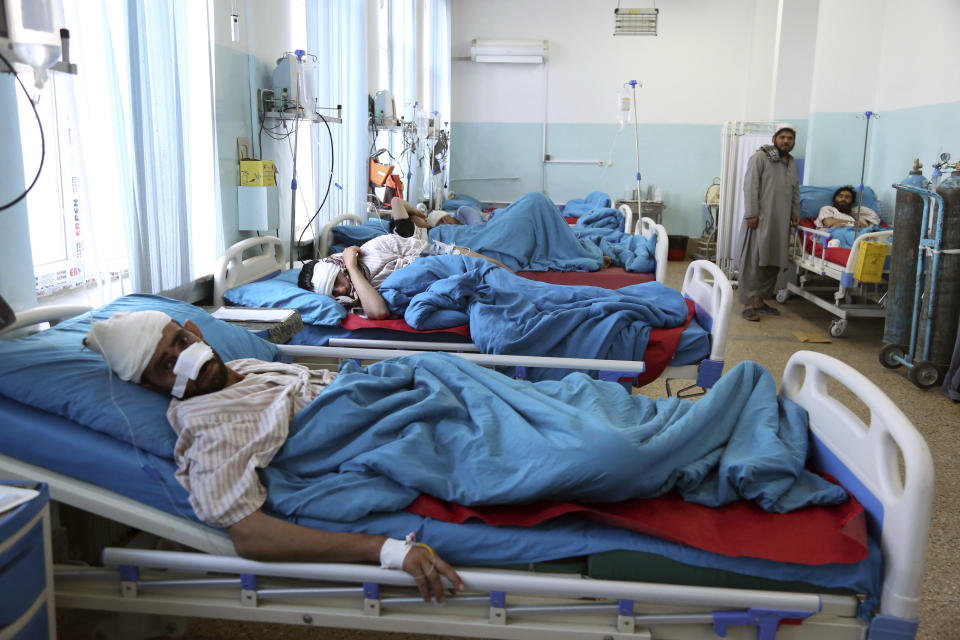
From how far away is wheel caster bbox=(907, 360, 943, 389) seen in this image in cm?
396

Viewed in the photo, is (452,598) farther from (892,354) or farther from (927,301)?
(892,354)

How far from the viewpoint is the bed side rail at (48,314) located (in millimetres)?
1934

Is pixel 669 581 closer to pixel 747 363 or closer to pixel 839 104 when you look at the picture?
pixel 747 363

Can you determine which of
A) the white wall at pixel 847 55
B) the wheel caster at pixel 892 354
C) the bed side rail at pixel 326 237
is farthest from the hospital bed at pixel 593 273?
the white wall at pixel 847 55

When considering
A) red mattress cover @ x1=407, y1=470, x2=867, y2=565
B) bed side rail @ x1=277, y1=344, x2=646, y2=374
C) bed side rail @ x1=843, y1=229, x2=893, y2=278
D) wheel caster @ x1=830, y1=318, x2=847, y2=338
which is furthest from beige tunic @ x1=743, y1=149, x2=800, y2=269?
red mattress cover @ x1=407, y1=470, x2=867, y2=565

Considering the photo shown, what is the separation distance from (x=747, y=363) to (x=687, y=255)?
746 cm

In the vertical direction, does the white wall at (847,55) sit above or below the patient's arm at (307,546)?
above

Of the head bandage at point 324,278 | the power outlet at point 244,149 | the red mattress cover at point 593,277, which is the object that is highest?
the power outlet at point 244,149

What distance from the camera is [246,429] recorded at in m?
1.70

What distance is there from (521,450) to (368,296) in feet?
5.62

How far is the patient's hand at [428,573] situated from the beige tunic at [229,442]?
1.19 feet

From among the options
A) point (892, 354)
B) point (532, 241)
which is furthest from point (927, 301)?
point (532, 241)

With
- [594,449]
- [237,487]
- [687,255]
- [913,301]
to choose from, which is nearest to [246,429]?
[237,487]

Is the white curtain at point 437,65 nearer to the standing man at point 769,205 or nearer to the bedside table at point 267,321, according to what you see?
the standing man at point 769,205
